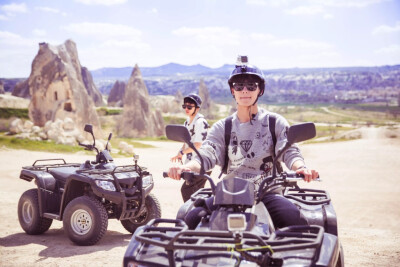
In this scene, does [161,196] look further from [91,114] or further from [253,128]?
[91,114]

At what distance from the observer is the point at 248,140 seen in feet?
12.6

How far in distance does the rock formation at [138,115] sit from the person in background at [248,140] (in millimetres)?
42928

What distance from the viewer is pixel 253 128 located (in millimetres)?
3893

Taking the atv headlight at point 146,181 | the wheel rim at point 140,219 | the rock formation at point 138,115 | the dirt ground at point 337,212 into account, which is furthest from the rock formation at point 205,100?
the atv headlight at point 146,181

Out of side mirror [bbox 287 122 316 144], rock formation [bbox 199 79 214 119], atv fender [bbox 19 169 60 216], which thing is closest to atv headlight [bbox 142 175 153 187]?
atv fender [bbox 19 169 60 216]

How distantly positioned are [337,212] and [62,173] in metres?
7.01

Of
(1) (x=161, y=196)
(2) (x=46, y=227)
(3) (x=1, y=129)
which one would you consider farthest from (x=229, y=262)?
(3) (x=1, y=129)

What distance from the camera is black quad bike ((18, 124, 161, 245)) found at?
6.71 m

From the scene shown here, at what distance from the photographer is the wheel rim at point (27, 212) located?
7754 mm

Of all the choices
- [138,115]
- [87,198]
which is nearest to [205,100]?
[138,115]

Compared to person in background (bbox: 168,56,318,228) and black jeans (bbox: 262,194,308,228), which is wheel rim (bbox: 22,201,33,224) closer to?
person in background (bbox: 168,56,318,228)

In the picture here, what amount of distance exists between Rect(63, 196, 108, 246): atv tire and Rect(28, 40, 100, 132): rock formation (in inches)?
995

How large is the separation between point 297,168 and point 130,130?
144ft

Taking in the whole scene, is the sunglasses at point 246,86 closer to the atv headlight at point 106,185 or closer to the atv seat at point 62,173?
the atv headlight at point 106,185
